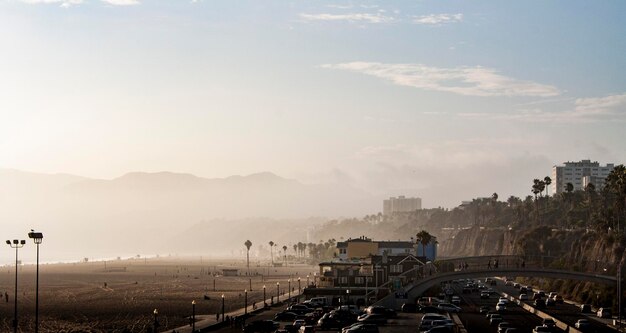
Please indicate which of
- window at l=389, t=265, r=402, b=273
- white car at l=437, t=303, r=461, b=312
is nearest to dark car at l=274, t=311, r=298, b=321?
white car at l=437, t=303, r=461, b=312

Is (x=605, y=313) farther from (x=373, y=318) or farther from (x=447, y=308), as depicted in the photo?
(x=373, y=318)

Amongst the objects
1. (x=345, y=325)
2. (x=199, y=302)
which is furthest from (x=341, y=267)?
(x=345, y=325)

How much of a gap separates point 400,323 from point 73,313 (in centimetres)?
4761

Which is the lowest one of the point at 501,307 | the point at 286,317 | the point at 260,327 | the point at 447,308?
the point at 501,307

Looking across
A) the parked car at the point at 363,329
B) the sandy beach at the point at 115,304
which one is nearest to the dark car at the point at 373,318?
the parked car at the point at 363,329

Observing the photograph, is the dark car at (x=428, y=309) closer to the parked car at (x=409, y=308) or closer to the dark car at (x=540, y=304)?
the parked car at (x=409, y=308)

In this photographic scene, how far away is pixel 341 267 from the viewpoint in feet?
458

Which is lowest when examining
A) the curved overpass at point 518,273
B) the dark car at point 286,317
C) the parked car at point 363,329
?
the dark car at point 286,317

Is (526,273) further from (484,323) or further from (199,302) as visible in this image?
(199,302)

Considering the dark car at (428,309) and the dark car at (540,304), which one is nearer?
the dark car at (428,309)

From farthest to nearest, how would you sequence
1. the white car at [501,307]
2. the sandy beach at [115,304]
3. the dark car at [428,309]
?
the white car at [501,307] → the dark car at [428,309] → the sandy beach at [115,304]

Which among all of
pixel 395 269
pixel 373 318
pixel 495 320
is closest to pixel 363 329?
pixel 373 318

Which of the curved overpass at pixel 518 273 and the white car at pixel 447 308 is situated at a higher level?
the curved overpass at pixel 518 273

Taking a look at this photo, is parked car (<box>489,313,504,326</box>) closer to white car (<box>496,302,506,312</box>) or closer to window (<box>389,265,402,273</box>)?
white car (<box>496,302,506,312</box>)
